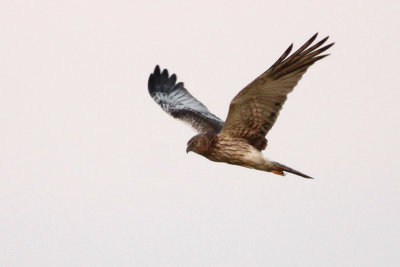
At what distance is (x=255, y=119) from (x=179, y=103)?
4632 millimetres

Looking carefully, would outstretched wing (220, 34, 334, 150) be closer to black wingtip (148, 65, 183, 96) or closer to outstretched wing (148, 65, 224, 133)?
outstretched wing (148, 65, 224, 133)

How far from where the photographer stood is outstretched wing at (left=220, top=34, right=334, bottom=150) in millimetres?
11086

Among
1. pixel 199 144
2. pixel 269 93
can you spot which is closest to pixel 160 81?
pixel 199 144

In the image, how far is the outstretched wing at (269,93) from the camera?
36.4 ft

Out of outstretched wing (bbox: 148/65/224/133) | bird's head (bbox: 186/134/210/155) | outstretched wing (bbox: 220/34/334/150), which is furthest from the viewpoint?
outstretched wing (bbox: 148/65/224/133)

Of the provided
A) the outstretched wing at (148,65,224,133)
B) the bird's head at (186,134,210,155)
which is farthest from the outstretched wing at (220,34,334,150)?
the outstretched wing at (148,65,224,133)

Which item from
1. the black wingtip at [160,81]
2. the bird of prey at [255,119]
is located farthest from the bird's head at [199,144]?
the black wingtip at [160,81]

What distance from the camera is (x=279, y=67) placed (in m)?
11.1

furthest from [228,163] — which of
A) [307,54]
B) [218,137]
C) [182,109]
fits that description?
[182,109]

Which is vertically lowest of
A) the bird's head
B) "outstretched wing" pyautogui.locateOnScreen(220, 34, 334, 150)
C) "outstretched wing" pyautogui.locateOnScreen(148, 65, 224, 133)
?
the bird's head

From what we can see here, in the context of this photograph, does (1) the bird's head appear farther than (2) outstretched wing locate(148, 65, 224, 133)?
No

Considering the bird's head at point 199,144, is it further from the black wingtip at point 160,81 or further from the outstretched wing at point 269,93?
the black wingtip at point 160,81

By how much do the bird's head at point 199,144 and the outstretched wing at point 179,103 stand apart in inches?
32.3

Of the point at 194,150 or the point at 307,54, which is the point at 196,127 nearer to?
the point at 194,150
